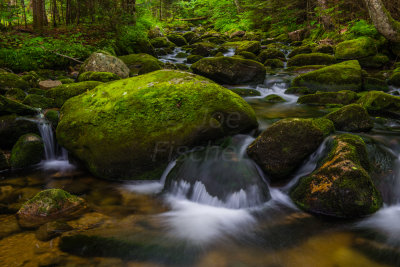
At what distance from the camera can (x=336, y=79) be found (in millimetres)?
8102

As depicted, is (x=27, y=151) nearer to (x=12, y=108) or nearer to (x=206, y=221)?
(x=12, y=108)

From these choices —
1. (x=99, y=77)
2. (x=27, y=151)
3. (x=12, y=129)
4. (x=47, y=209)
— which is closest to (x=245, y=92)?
(x=99, y=77)

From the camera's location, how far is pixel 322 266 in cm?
256

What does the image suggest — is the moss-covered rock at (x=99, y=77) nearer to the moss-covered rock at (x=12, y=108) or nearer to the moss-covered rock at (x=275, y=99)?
the moss-covered rock at (x=12, y=108)

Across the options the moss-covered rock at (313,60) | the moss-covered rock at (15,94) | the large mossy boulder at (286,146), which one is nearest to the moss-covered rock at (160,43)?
the moss-covered rock at (313,60)

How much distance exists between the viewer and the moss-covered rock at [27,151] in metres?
4.63

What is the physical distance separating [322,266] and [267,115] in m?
4.28

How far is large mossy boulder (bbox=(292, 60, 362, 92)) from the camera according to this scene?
7.96 metres

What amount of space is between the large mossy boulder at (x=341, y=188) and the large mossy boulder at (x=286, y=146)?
34cm

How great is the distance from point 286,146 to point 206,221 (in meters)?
1.55

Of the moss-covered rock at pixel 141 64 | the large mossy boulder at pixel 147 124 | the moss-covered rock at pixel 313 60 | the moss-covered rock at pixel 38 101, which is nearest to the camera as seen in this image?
the large mossy boulder at pixel 147 124

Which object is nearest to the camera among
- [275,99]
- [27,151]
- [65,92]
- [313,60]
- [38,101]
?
[27,151]

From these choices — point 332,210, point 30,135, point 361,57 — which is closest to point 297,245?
point 332,210

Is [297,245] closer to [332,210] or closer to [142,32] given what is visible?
[332,210]
